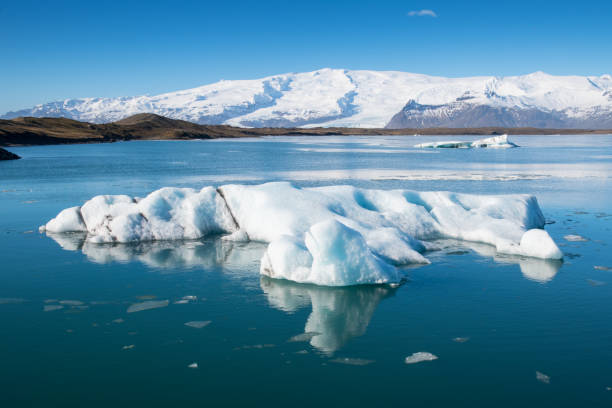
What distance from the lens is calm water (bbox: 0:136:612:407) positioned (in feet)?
19.5

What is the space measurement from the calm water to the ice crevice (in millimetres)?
662

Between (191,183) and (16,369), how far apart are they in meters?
20.0

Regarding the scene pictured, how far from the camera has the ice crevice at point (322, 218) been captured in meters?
11.9

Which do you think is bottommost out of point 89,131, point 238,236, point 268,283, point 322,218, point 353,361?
point 353,361

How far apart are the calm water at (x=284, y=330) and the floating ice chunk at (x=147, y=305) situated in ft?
0.37

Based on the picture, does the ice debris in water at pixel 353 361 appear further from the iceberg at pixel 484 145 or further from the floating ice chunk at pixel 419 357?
the iceberg at pixel 484 145

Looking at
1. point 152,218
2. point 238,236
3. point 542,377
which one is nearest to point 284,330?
point 542,377

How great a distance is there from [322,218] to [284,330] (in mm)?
5379

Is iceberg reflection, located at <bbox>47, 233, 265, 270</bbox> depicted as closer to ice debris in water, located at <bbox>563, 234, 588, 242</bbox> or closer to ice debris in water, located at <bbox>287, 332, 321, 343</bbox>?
ice debris in water, located at <bbox>287, 332, 321, 343</bbox>

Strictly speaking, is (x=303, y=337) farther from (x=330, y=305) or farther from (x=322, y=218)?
(x=322, y=218)

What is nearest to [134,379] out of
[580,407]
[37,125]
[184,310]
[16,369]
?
[16,369]

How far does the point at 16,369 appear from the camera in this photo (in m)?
6.49

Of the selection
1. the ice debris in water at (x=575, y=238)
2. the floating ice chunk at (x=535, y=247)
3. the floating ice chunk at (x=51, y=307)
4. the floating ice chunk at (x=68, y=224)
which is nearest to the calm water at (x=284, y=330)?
the floating ice chunk at (x=51, y=307)

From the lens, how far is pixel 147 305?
8.66 meters
